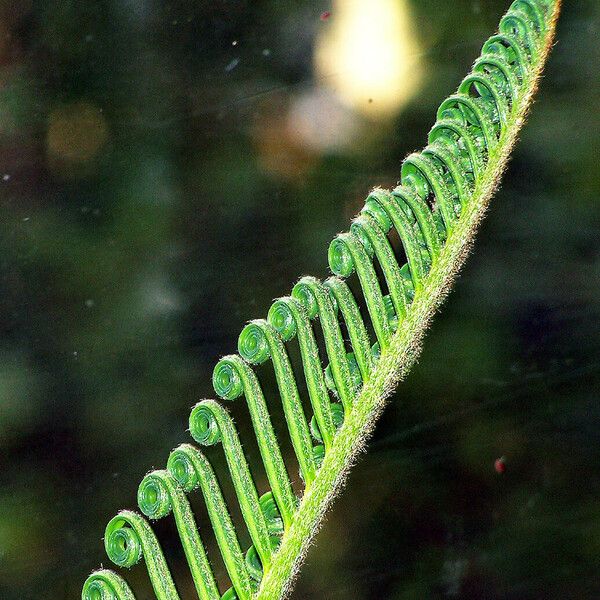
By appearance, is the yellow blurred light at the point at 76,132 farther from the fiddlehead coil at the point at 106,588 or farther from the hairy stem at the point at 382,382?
the fiddlehead coil at the point at 106,588

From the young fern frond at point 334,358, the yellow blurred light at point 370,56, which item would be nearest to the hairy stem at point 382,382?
the young fern frond at point 334,358

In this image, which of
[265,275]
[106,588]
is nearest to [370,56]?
[265,275]

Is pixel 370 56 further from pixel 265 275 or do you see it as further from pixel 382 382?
pixel 382 382

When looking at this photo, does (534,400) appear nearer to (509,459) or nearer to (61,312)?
(509,459)

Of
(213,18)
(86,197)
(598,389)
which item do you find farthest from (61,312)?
(598,389)

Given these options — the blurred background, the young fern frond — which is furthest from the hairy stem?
the blurred background
